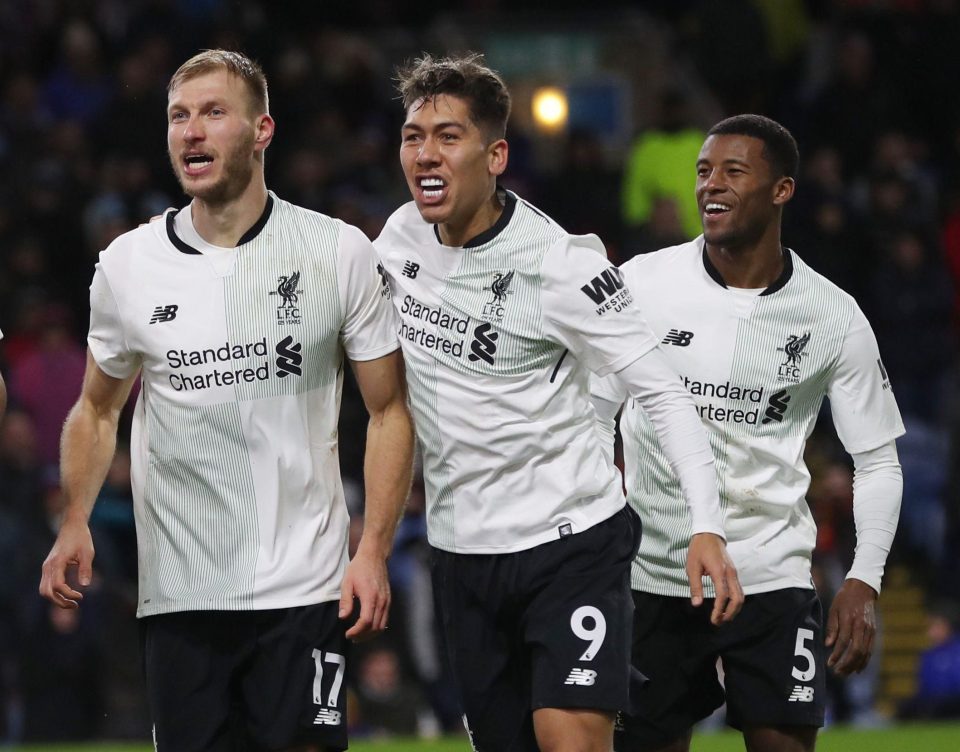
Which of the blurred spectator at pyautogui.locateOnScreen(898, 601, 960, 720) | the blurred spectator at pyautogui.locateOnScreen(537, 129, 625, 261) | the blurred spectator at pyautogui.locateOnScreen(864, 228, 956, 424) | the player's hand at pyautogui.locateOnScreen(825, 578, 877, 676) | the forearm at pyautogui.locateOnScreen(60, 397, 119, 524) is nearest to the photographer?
the forearm at pyautogui.locateOnScreen(60, 397, 119, 524)

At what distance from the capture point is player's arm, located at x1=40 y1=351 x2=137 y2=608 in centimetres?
510

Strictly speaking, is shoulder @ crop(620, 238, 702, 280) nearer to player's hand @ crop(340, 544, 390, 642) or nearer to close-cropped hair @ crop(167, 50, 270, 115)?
close-cropped hair @ crop(167, 50, 270, 115)

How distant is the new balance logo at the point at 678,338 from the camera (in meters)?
Answer: 5.87

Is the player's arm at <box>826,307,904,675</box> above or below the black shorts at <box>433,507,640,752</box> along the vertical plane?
above

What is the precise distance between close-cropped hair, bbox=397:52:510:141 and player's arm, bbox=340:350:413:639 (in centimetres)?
73

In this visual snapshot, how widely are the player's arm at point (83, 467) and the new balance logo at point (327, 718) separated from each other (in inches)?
29.0

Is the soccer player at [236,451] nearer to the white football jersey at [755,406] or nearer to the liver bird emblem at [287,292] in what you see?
the liver bird emblem at [287,292]

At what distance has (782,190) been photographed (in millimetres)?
6039

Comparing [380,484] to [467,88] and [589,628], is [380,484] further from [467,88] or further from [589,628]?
[467,88]

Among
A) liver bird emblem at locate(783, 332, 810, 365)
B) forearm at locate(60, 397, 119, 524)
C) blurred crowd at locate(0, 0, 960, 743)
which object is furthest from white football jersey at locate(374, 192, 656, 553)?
blurred crowd at locate(0, 0, 960, 743)

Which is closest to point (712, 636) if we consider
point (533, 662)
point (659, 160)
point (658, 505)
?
point (658, 505)

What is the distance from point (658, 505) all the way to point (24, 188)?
7.94m

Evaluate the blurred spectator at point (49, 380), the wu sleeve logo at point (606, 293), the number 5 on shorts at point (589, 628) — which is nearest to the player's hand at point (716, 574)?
the number 5 on shorts at point (589, 628)

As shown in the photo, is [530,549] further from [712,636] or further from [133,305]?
[133,305]
